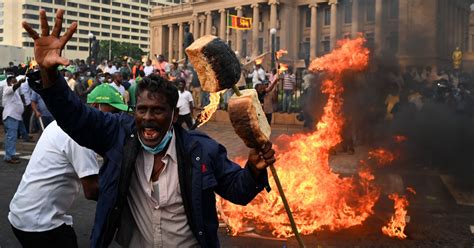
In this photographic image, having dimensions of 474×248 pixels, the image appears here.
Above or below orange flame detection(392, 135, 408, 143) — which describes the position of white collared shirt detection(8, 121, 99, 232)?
above

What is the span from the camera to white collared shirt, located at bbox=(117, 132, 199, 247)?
2.40 meters

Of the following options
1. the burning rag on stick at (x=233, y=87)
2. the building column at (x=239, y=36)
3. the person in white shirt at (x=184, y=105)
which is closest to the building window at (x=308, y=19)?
the building column at (x=239, y=36)

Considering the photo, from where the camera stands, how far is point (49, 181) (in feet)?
10.1

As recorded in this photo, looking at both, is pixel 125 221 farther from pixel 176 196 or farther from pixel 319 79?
pixel 319 79

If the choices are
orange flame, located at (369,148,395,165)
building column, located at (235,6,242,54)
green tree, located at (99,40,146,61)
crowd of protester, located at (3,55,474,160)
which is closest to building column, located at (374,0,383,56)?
crowd of protester, located at (3,55,474,160)

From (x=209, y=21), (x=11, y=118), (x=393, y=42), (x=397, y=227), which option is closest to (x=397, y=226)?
(x=397, y=227)

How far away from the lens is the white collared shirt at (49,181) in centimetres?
302

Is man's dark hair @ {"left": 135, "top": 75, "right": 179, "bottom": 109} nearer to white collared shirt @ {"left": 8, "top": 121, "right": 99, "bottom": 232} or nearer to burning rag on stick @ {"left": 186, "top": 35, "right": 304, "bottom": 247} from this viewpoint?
burning rag on stick @ {"left": 186, "top": 35, "right": 304, "bottom": 247}

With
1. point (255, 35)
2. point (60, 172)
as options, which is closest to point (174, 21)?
point (255, 35)

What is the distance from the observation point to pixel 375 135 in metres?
11.0

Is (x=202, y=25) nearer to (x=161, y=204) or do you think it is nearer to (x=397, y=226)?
(x=397, y=226)

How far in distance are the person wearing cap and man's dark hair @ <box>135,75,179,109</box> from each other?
81 cm

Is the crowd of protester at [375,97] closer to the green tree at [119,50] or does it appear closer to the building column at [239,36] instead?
the building column at [239,36]

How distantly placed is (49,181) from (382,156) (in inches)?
315
